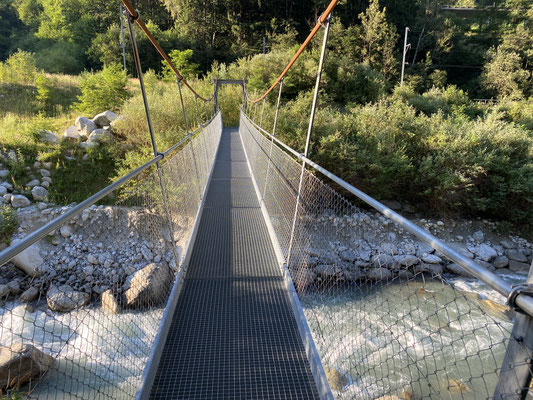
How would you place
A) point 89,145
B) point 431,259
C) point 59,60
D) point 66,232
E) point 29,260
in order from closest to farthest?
point 29,260 → point 66,232 → point 431,259 → point 89,145 → point 59,60

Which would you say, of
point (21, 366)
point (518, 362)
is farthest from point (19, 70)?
point (518, 362)

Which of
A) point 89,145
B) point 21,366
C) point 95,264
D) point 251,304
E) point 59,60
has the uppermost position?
point 59,60

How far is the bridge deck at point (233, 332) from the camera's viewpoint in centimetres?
143

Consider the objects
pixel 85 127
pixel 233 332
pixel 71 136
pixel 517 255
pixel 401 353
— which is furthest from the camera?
pixel 85 127

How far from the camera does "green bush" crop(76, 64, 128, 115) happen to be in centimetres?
1047

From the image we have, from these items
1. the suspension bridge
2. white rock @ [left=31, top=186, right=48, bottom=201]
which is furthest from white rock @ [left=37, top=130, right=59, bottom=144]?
the suspension bridge

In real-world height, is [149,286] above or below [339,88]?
below

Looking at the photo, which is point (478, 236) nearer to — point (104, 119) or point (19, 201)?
point (104, 119)

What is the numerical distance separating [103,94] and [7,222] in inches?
237

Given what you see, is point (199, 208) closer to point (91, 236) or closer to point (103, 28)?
point (91, 236)

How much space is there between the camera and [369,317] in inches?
186

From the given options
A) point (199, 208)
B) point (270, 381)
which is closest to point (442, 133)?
point (199, 208)

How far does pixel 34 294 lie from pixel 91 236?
1413mm

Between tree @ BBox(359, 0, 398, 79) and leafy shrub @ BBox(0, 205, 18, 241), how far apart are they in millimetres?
18487
